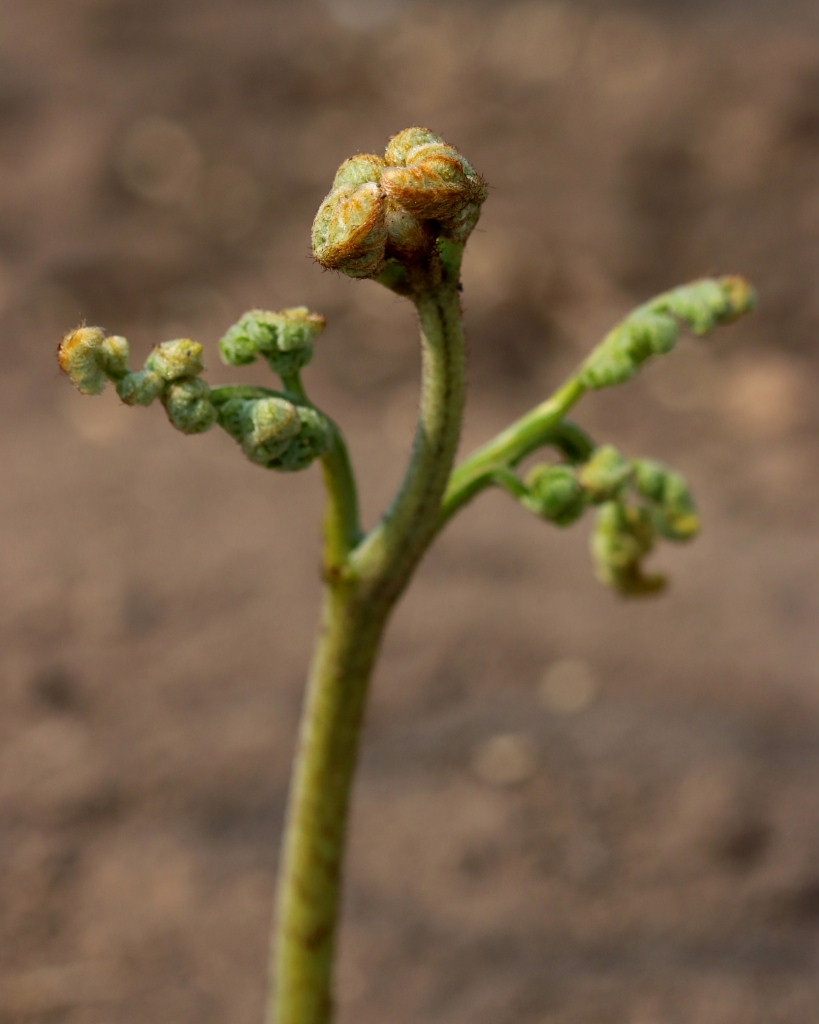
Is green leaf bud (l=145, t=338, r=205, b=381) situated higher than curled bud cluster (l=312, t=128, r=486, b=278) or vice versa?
green leaf bud (l=145, t=338, r=205, b=381)

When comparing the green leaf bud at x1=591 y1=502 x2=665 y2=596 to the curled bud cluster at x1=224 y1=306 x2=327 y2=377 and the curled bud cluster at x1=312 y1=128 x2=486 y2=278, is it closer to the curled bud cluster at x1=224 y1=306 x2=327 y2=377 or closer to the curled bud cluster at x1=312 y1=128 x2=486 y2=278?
the curled bud cluster at x1=224 y1=306 x2=327 y2=377

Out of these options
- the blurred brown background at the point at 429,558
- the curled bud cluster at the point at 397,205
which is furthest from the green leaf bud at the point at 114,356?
the blurred brown background at the point at 429,558

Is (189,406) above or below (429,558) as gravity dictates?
below

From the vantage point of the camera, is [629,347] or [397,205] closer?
[397,205]

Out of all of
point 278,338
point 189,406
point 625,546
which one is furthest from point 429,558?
point 189,406

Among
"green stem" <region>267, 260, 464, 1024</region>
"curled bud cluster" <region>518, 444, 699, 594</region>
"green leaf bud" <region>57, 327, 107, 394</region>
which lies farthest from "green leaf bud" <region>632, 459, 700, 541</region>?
"green leaf bud" <region>57, 327, 107, 394</region>

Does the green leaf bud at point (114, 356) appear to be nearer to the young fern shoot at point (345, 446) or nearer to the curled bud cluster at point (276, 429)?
the young fern shoot at point (345, 446)

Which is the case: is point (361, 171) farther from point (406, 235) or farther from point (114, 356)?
point (114, 356)
